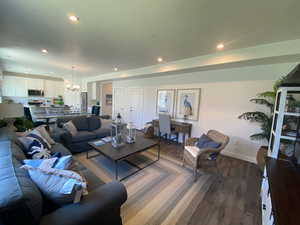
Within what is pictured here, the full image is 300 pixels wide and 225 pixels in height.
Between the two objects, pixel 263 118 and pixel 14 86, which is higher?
pixel 14 86

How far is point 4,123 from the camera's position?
2.65 m

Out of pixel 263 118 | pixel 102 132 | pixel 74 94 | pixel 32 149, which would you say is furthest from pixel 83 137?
pixel 74 94

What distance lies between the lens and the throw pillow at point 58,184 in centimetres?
106

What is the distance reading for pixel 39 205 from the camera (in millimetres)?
915

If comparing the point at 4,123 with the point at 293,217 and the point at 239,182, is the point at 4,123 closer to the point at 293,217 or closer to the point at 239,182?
the point at 293,217

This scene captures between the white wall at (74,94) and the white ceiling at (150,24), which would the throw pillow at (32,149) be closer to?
the white ceiling at (150,24)

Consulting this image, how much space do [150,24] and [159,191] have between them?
2.74 meters

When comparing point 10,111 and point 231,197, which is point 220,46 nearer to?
point 231,197

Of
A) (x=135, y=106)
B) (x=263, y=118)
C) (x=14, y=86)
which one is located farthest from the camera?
(x=14, y=86)

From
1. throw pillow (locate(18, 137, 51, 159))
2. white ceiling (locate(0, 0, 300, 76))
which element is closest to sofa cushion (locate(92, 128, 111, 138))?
throw pillow (locate(18, 137, 51, 159))

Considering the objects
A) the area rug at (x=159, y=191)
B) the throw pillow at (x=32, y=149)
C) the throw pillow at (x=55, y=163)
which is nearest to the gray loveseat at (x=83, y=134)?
the area rug at (x=159, y=191)

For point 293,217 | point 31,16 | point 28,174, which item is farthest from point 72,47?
point 293,217

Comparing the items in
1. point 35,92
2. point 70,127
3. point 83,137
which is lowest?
point 83,137

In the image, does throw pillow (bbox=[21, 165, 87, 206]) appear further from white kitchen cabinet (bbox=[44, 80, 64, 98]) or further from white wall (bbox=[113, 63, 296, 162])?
white kitchen cabinet (bbox=[44, 80, 64, 98])
